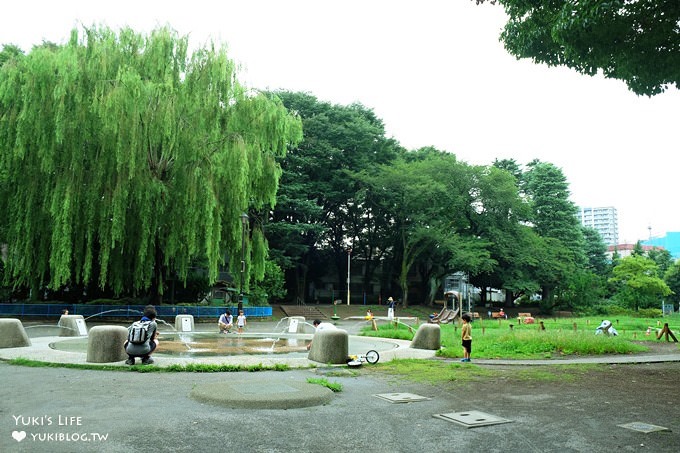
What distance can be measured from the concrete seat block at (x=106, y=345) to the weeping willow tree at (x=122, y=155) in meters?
13.4

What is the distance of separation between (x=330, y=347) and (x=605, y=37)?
8.95 m

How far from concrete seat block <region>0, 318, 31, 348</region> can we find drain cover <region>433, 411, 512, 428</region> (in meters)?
11.9

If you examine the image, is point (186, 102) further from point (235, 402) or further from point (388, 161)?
point (388, 161)

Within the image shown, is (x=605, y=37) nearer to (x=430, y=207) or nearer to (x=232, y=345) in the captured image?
(x=232, y=345)

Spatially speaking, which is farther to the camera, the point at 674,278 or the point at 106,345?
the point at 674,278

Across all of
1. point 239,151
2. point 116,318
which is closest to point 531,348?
point 239,151

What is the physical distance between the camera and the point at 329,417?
7.16 metres

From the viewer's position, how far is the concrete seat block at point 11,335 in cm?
1398

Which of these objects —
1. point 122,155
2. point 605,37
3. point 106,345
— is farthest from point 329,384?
point 122,155

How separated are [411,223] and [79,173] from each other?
34.3 meters

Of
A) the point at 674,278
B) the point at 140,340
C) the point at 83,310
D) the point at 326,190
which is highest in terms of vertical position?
the point at 326,190

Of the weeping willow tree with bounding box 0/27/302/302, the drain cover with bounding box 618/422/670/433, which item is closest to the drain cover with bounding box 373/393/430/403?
the drain cover with bounding box 618/422/670/433

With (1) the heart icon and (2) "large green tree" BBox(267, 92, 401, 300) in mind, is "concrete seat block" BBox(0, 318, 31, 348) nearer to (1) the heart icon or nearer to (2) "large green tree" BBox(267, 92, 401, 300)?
(1) the heart icon

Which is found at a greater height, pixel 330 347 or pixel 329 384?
pixel 330 347
